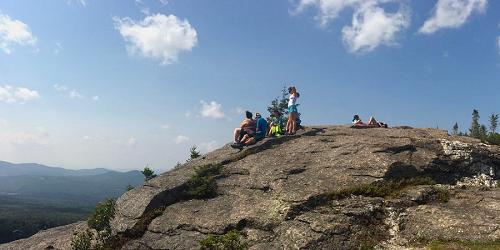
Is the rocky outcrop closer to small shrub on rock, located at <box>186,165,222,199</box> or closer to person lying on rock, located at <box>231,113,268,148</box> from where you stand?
small shrub on rock, located at <box>186,165,222,199</box>

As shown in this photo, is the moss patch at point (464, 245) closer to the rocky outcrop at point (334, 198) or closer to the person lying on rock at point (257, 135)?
the rocky outcrop at point (334, 198)

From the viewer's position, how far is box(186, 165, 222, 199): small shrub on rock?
888 inches

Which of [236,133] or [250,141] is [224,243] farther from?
[236,133]

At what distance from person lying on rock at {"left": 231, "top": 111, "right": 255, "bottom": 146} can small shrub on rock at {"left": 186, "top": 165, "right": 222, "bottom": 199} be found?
4.38 m

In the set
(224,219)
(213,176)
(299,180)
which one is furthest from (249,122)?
(224,219)

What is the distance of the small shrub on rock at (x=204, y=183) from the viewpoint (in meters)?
22.5

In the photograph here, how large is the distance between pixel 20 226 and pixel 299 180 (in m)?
187

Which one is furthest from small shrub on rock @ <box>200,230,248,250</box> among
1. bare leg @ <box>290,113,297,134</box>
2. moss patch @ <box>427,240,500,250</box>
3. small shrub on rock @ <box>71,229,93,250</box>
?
bare leg @ <box>290,113,297,134</box>

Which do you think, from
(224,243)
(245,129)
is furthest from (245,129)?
(224,243)

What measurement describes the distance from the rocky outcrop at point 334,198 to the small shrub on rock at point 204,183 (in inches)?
12.9

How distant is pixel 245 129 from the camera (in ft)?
94.4

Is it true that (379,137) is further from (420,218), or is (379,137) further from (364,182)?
(420,218)

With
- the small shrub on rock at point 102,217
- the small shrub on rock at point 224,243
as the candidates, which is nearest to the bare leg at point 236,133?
the small shrub on rock at point 102,217

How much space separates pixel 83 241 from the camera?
21609 millimetres
